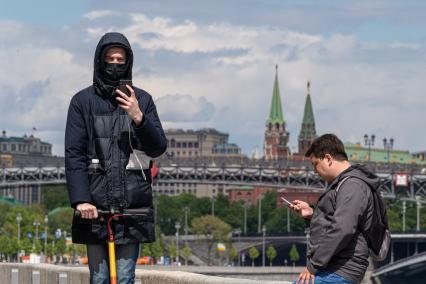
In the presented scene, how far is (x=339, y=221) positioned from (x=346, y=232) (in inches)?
3.8

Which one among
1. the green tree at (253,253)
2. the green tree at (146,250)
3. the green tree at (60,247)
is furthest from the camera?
the green tree at (253,253)

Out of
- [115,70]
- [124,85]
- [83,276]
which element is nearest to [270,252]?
[83,276]

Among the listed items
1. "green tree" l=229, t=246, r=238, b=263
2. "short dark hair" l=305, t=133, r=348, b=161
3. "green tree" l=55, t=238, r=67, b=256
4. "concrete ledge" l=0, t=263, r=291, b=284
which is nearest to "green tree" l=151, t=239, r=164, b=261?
"green tree" l=55, t=238, r=67, b=256

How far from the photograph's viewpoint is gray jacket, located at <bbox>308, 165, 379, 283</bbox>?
10438 millimetres

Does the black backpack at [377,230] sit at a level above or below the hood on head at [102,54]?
below

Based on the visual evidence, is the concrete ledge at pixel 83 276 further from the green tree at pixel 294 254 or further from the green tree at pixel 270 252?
the green tree at pixel 270 252

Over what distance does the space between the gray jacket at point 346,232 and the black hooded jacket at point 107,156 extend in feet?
4.99

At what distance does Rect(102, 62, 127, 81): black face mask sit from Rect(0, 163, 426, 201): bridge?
459 feet

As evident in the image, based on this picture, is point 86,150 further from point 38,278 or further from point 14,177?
point 14,177

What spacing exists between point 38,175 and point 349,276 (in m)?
159

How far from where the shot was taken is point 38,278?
17625 millimetres

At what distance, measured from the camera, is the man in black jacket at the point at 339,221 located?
1046 cm

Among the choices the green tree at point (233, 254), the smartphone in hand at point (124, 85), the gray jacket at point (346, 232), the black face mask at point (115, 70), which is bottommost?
the green tree at point (233, 254)

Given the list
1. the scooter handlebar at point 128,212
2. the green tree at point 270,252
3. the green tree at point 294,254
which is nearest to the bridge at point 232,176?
the green tree at point 270,252
